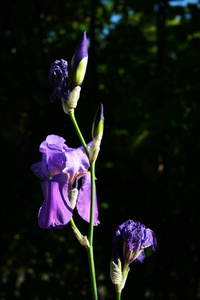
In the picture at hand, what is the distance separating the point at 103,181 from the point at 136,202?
0.24 metres

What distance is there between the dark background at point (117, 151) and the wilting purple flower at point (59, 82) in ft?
3.24

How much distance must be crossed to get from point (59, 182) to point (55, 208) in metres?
0.07

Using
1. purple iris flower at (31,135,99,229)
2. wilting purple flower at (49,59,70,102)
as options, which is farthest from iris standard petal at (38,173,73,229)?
wilting purple flower at (49,59,70,102)

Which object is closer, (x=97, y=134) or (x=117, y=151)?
(x=97, y=134)

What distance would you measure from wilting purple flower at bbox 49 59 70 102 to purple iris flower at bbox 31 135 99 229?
150 millimetres

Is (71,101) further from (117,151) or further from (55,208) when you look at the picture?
(117,151)

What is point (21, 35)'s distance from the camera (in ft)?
9.05

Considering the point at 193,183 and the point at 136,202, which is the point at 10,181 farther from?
the point at 193,183

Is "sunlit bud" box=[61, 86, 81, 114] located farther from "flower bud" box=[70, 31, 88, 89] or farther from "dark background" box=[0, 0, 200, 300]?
"dark background" box=[0, 0, 200, 300]

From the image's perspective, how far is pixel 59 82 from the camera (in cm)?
95

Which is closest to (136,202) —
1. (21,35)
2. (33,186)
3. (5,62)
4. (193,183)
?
(193,183)

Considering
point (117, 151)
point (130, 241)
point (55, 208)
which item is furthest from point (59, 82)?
point (117, 151)

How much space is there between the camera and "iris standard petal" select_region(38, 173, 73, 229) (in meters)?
0.90

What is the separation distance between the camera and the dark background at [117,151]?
2.08m
